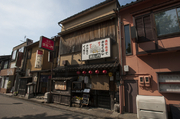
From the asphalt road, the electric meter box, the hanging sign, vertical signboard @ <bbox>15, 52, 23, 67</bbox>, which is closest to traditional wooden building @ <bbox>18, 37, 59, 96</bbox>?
vertical signboard @ <bbox>15, 52, 23, 67</bbox>

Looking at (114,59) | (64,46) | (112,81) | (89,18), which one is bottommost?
(112,81)

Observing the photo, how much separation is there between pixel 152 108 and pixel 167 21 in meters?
6.42

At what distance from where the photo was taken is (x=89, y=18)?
1277cm

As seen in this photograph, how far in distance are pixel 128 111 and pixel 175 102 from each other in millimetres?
3252

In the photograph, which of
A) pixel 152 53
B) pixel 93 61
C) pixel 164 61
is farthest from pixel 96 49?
pixel 164 61

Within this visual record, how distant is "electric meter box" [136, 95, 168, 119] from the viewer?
19.0 feet

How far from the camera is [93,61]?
1093 cm

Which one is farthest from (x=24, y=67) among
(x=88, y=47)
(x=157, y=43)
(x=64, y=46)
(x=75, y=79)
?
(x=157, y=43)

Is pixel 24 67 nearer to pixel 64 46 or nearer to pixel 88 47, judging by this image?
pixel 64 46

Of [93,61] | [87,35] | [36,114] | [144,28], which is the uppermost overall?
[87,35]

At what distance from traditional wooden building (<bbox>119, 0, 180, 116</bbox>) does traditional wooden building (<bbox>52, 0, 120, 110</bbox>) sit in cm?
123

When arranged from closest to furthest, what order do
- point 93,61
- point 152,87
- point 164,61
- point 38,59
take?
point 164,61, point 152,87, point 93,61, point 38,59

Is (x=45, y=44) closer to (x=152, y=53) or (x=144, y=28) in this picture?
(x=144, y=28)

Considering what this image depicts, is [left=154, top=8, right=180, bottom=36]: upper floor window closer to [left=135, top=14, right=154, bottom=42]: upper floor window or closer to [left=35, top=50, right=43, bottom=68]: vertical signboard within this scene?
[left=135, top=14, right=154, bottom=42]: upper floor window
